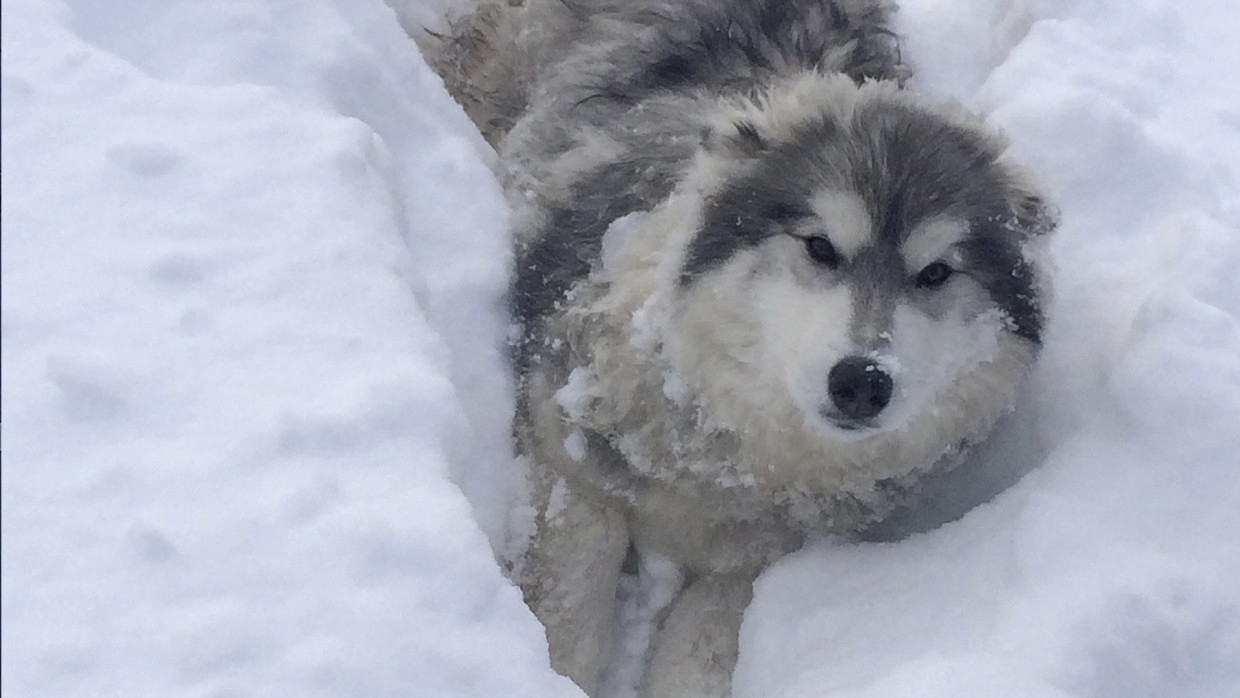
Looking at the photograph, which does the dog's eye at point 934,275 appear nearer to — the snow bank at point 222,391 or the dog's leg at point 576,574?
the dog's leg at point 576,574

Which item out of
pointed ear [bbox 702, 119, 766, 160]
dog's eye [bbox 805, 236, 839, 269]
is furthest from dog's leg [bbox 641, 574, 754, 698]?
pointed ear [bbox 702, 119, 766, 160]

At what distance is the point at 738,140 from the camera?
7.18 feet

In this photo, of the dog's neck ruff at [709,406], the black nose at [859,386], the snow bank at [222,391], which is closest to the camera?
the snow bank at [222,391]

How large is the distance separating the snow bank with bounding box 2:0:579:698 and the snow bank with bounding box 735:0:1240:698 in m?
0.69

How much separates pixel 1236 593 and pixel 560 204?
1.70m

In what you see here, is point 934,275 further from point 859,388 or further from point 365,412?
point 365,412

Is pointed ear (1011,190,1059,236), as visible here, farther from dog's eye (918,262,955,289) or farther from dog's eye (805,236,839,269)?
dog's eye (805,236,839,269)

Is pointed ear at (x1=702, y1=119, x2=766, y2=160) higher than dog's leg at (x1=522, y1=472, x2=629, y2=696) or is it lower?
higher

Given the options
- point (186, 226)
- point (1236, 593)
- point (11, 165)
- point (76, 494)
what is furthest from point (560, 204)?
point (1236, 593)

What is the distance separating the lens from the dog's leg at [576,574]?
217cm

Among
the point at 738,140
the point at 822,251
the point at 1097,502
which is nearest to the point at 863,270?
the point at 822,251

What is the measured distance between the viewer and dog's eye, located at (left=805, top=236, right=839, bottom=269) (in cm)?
201

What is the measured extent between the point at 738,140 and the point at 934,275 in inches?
20.0

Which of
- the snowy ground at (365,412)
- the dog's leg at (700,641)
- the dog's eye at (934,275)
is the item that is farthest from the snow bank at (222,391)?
the dog's eye at (934,275)
